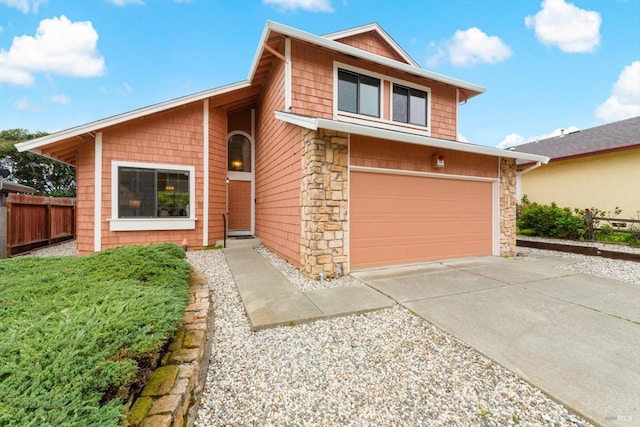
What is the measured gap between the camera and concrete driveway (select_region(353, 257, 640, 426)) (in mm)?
1998

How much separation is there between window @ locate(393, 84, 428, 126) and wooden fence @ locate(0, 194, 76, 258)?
10.5 metres

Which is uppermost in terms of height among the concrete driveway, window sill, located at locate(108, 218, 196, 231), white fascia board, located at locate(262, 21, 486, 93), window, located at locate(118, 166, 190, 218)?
white fascia board, located at locate(262, 21, 486, 93)

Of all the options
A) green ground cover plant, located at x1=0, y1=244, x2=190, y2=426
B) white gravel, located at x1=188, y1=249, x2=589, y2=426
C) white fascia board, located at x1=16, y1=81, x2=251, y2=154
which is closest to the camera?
green ground cover plant, located at x1=0, y1=244, x2=190, y2=426

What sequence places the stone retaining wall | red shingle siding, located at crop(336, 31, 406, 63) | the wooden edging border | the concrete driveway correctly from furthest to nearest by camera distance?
1. red shingle siding, located at crop(336, 31, 406, 63)
2. the wooden edging border
3. the concrete driveway
4. the stone retaining wall

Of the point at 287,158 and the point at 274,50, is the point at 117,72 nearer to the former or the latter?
the point at 274,50

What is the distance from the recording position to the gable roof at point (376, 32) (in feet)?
24.3

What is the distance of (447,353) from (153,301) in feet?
9.17

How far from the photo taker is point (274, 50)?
6.26 m

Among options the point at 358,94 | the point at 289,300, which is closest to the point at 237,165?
the point at 358,94

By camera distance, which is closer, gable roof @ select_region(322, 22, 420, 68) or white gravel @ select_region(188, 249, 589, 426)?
white gravel @ select_region(188, 249, 589, 426)

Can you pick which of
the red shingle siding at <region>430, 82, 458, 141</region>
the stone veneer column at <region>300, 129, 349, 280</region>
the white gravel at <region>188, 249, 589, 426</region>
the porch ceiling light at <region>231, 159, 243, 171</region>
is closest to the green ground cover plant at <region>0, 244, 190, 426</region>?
the white gravel at <region>188, 249, 589, 426</region>

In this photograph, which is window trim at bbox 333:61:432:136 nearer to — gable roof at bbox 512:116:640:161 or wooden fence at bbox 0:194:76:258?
gable roof at bbox 512:116:640:161

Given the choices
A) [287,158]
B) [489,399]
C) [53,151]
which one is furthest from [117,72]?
[489,399]

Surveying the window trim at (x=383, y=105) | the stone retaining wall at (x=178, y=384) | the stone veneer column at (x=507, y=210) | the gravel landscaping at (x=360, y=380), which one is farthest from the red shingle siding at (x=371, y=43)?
the stone retaining wall at (x=178, y=384)
